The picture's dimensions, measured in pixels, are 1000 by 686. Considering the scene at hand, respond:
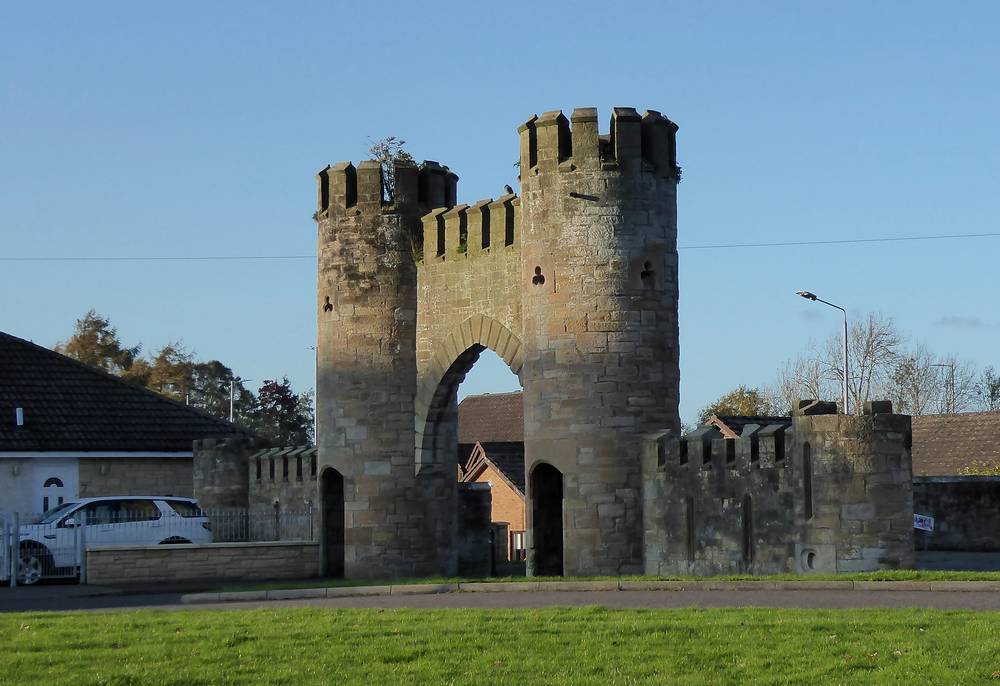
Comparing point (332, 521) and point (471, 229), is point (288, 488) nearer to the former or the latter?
point (332, 521)

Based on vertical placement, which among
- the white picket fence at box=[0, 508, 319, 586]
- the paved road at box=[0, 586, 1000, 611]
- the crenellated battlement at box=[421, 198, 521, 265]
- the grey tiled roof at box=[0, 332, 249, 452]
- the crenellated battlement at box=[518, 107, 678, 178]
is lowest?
the paved road at box=[0, 586, 1000, 611]

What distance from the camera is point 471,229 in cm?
2511

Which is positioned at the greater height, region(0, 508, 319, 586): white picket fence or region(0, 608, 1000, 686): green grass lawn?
region(0, 508, 319, 586): white picket fence

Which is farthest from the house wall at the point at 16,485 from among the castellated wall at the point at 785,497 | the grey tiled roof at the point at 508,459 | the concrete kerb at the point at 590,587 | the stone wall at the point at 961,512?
the grey tiled roof at the point at 508,459

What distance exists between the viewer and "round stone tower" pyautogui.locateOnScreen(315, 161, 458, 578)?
26.0m

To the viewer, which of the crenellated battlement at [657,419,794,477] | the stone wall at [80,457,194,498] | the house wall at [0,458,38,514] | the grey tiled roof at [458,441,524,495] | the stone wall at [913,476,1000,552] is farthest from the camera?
the grey tiled roof at [458,441,524,495]

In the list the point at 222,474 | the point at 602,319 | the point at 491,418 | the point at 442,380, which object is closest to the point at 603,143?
the point at 602,319

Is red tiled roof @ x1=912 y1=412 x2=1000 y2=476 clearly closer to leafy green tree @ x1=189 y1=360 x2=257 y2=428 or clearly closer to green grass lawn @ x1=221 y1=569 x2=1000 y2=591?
green grass lawn @ x1=221 y1=569 x2=1000 y2=591

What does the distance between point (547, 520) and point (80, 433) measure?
45.6 ft

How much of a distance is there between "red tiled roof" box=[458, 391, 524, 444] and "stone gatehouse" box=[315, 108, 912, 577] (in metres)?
33.7

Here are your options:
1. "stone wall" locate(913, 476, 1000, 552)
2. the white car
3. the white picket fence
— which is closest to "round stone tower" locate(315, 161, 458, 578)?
the white picket fence

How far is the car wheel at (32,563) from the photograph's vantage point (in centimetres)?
2448

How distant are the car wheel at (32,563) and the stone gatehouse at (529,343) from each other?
4.68m

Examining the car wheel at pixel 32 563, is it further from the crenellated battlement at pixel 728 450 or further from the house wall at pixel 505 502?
the house wall at pixel 505 502
